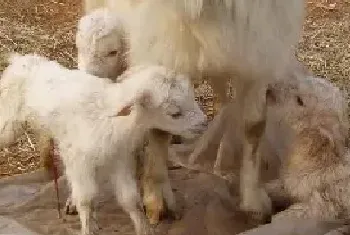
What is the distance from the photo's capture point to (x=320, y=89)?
148 inches

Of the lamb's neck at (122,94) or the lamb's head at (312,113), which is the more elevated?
the lamb's neck at (122,94)

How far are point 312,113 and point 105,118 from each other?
1115mm

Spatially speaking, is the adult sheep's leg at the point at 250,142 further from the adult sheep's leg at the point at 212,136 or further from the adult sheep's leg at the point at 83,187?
the adult sheep's leg at the point at 83,187

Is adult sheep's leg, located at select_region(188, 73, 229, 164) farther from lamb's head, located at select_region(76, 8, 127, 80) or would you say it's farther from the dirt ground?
the dirt ground

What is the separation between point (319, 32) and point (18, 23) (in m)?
2.63

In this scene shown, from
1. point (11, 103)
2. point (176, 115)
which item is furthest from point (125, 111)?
point (11, 103)

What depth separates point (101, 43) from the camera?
3.31 m

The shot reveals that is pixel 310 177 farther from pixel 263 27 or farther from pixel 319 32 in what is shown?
pixel 319 32

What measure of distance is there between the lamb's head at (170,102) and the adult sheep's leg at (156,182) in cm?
72

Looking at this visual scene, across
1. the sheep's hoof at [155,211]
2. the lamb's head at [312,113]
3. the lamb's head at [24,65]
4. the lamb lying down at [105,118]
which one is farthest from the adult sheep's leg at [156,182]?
the lamb's head at [24,65]

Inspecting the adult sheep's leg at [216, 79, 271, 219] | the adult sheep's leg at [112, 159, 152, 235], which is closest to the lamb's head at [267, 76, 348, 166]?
the adult sheep's leg at [216, 79, 271, 219]

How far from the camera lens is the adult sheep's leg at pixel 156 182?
379cm

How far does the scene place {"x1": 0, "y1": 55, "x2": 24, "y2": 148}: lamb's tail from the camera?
11.2 ft

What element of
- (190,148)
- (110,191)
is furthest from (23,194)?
(190,148)
